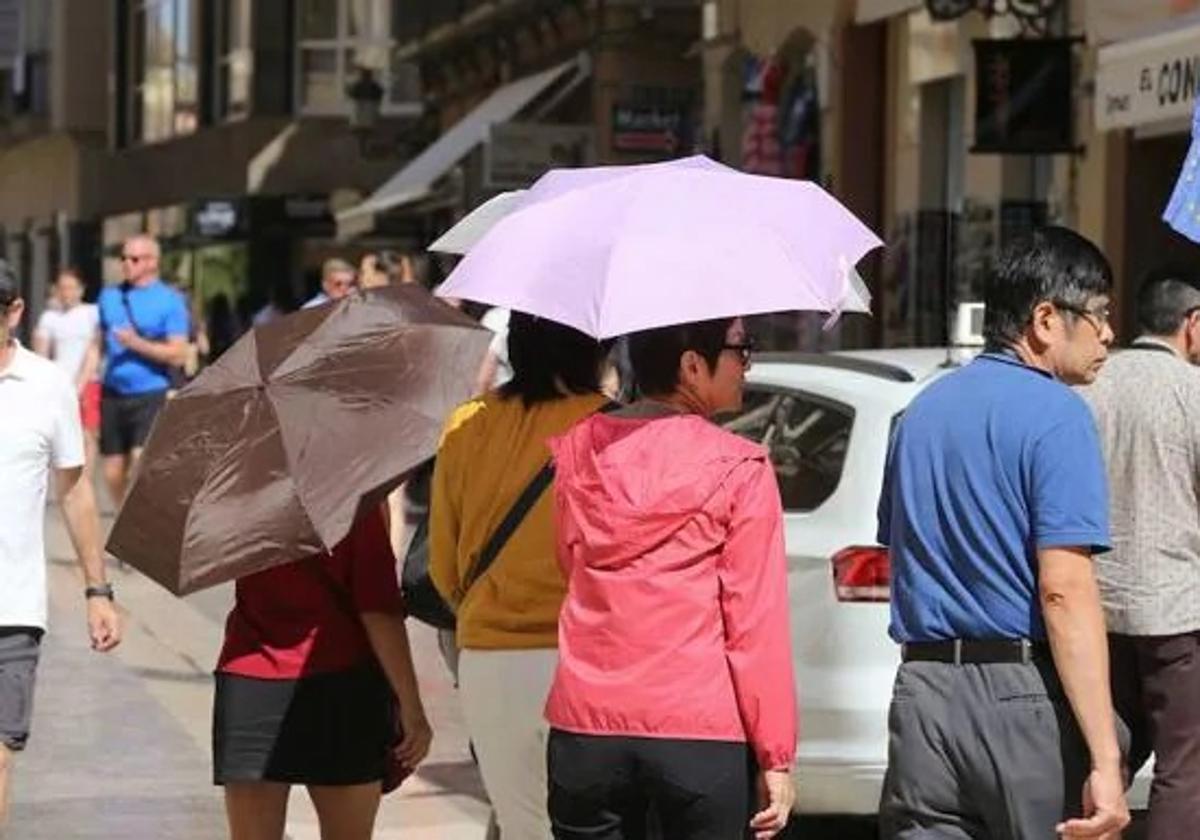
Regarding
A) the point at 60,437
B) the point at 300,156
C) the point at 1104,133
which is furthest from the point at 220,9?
the point at 60,437

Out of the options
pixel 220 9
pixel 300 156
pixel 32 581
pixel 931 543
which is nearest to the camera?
pixel 931 543

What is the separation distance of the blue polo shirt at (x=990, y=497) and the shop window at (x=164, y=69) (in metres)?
40.5

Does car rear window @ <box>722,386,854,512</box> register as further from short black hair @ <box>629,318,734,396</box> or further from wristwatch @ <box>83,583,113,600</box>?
short black hair @ <box>629,318,734,396</box>

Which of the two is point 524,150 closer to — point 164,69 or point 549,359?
point 549,359

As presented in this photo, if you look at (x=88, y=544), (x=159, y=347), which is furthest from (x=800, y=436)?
(x=159, y=347)

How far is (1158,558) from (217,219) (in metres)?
35.3

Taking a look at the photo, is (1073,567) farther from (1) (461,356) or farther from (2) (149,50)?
(2) (149,50)

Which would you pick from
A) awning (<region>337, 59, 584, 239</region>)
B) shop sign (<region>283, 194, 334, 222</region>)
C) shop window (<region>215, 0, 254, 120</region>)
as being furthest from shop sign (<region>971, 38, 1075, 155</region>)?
shop window (<region>215, 0, 254, 120</region>)

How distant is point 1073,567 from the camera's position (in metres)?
5.52

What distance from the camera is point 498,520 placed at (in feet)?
20.1

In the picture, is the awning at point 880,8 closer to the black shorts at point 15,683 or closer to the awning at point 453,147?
the awning at point 453,147

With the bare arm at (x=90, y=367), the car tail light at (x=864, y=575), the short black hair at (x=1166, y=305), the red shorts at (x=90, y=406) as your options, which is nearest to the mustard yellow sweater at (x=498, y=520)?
the short black hair at (x=1166, y=305)

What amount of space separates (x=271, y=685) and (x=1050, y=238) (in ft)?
6.78

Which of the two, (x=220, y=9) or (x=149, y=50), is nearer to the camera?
(x=220, y=9)
